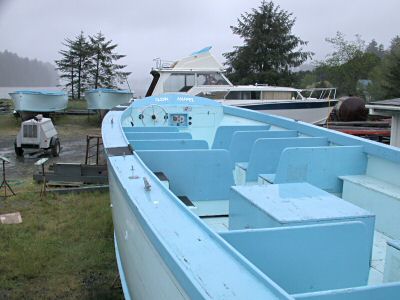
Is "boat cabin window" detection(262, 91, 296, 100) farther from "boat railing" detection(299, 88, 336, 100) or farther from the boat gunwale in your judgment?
the boat gunwale

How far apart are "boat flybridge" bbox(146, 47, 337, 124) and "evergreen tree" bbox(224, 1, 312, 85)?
11.3 metres

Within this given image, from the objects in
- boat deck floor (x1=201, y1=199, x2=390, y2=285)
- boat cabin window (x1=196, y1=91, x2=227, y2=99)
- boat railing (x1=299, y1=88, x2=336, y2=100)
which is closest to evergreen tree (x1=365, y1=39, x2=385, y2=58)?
boat railing (x1=299, y1=88, x2=336, y2=100)

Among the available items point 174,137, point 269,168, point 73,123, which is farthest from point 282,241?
point 73,123

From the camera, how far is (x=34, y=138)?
1071cm

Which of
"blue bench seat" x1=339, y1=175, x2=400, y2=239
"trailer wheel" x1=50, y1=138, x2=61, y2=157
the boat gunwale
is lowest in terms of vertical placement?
"trailer wheel" x1=50, y1=138, x2=61, y2=157

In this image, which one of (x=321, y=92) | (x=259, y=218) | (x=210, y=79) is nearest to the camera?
(x=259, y=218)

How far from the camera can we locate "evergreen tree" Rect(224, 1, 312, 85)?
26.2m

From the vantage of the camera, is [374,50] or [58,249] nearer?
[58,249]

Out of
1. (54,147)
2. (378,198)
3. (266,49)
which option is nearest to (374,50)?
(266,49)

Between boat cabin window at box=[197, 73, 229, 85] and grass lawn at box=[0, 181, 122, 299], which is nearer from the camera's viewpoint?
grass lawn at box=[0, 181, 122, 299]

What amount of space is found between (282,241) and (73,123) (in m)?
18.6

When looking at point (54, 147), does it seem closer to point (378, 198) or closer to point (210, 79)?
point (210, 79)

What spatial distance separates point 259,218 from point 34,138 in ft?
31.8

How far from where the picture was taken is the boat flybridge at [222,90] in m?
14.1
